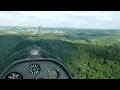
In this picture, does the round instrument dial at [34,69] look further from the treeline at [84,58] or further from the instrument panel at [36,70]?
the treeline at [84,58]

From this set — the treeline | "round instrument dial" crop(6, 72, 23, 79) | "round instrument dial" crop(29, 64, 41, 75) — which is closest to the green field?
the treeline

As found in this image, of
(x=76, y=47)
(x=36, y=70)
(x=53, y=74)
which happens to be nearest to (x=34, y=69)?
(x=36, y=70)

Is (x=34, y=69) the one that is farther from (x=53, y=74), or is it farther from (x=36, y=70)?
(x=53, y=74)

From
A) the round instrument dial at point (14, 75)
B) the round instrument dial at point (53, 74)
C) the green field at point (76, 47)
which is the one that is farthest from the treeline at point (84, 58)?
the round instrument dial at point (14, 75)

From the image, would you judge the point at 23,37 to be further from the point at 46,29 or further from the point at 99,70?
the point at 99,70

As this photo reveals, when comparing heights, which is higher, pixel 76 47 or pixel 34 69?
pixel 76 47
